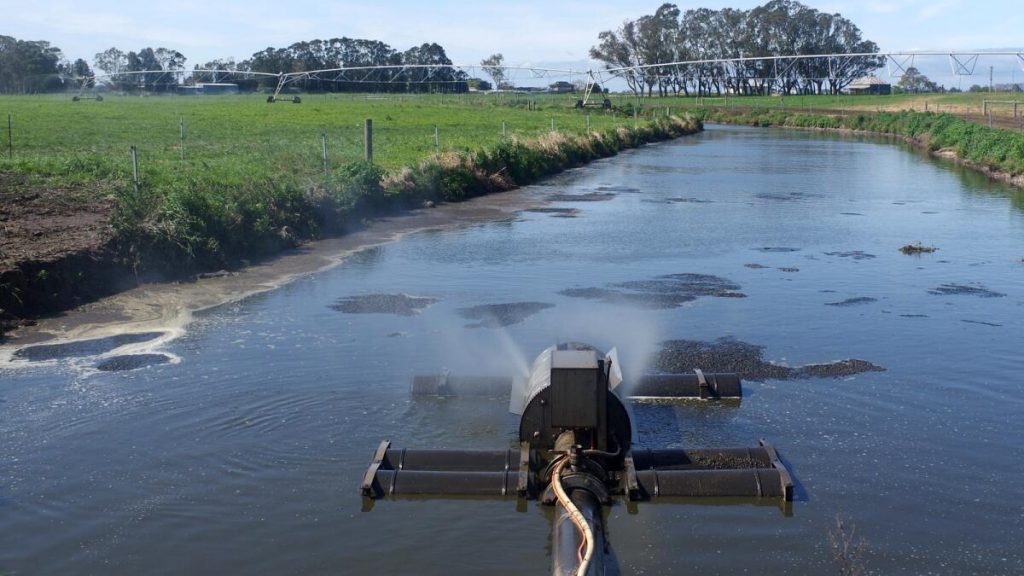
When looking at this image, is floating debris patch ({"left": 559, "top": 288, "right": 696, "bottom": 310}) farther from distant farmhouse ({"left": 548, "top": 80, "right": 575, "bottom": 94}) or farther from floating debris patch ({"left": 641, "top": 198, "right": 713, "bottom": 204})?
distant farmhouse ({"left": 548, "top": 80, "right": 575, "bottom": 94})

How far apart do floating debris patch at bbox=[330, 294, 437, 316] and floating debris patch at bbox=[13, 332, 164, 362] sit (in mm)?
2825

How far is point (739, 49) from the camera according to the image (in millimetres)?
155250

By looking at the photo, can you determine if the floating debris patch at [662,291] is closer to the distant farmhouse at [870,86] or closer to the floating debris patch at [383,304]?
the floating debris patch at [383,304]

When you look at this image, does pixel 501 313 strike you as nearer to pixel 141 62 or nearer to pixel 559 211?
pixel 559 211

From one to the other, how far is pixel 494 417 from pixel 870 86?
5482 inches

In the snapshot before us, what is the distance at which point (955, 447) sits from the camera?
10070 millimetres

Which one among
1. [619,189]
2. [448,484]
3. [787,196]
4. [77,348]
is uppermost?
[619,189]

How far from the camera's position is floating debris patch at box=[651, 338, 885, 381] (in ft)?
40.3

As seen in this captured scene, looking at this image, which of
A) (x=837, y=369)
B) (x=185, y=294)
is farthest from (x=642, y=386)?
(x=185, y=294)

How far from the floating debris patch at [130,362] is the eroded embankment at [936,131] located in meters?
30.4

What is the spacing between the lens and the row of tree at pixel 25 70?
115438mm

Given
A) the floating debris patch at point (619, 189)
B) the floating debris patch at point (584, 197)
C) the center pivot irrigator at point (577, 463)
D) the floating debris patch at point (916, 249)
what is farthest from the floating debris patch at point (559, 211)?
the center pivot irrigator at point (577, 463)

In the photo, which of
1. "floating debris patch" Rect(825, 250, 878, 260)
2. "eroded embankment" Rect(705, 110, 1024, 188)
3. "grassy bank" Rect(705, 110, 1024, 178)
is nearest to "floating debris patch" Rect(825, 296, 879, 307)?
"floating debris patch" Rect(825, 250, 878, 260)

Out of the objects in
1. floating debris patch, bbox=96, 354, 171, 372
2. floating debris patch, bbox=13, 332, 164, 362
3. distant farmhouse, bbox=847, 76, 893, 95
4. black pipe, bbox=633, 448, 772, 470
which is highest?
distant farmhouse, bbox=847, 76, 893, 95
